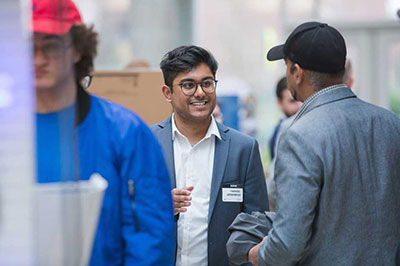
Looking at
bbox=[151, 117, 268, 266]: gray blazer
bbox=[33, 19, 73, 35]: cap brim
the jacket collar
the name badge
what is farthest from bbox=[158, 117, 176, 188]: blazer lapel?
bbox=[33, 19, 73, 35]: cap brim

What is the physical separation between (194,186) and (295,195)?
0.86 metres

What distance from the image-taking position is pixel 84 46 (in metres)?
1.88

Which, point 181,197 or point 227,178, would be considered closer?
point 181,197

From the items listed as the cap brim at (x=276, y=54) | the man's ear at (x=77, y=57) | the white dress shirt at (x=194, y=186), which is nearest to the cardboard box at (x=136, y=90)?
the white dress shirt at (x=194, y=186)

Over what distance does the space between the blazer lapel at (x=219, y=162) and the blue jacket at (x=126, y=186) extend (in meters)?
0.99

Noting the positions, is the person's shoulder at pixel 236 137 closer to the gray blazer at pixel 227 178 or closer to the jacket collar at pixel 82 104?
the gray blazer at pixel 227 178

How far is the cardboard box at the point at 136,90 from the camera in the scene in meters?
3.95

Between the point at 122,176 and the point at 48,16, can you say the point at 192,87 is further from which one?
the point at 48,16

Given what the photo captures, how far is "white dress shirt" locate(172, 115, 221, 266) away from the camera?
3.18 m

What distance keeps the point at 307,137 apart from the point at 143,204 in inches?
27.6

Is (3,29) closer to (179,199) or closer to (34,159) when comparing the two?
(34,159)

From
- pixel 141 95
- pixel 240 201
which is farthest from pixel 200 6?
pixel 240 201

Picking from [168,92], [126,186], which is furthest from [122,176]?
[168,92]

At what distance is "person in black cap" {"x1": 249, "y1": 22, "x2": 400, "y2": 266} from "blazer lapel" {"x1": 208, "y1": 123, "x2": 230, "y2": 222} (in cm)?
51
